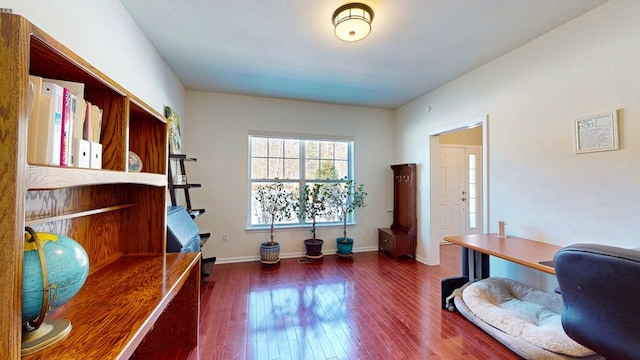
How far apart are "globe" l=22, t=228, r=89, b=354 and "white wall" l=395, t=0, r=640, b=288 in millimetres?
3108

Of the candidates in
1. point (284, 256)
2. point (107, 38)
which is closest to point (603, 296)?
point (107, 38)

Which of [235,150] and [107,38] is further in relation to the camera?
[235,150]

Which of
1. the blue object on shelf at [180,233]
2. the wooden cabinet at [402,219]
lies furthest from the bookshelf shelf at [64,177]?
the wooden cabinet at [402,219]

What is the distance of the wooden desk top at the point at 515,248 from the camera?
181 cm

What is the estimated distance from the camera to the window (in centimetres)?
406

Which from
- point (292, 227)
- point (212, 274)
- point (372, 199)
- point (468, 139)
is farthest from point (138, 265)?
point (468, 139)

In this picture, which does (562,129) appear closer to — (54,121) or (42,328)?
(54,121)

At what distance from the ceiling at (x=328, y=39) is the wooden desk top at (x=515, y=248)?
6.18 ft

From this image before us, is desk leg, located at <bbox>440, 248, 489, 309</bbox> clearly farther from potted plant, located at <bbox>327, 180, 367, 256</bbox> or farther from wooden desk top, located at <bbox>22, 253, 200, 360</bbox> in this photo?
wooden desk top, located at <bbox>22, 253, 200, 360</bbox>

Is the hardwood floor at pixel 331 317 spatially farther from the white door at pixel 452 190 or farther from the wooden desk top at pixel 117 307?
the white door at pixel 452 190

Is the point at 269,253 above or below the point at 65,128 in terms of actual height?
below

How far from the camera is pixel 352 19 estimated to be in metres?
1.89

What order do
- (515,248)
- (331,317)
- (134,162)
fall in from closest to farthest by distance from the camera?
(134,162)
(515,248)
(331,317)

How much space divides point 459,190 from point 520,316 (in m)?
3.60
